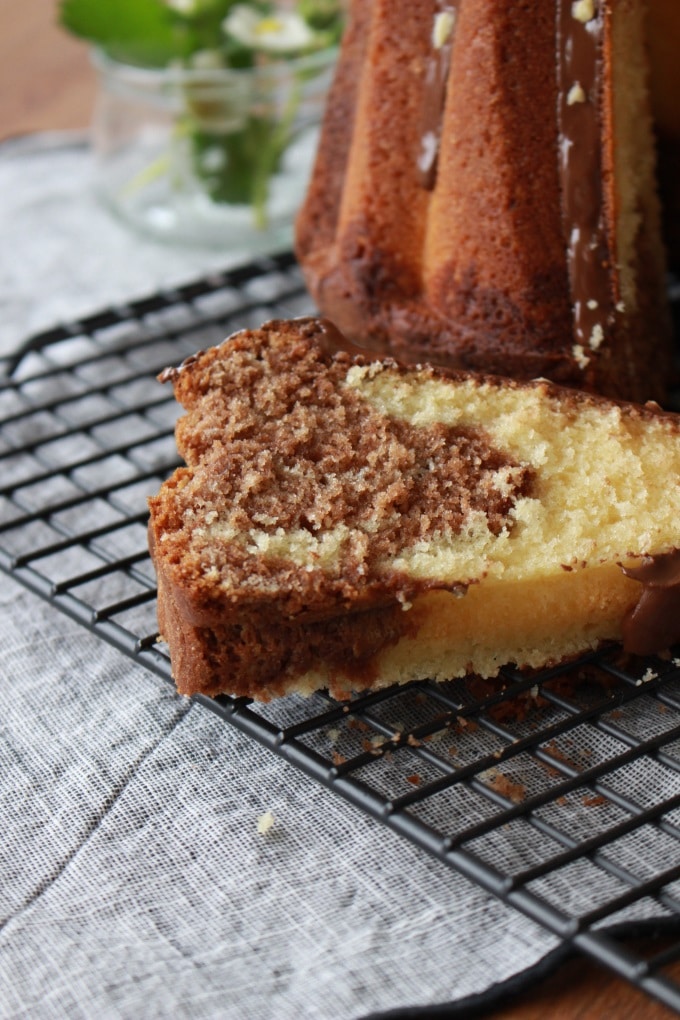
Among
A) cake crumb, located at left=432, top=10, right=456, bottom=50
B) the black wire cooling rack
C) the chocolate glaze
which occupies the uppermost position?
cake crumb, located at left=432, top=10, right=456, bottom=50

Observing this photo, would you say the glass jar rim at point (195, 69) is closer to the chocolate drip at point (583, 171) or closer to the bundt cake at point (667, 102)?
the bundt cake at point (667, 102)

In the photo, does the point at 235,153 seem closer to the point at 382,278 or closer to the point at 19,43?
the point at 382,278

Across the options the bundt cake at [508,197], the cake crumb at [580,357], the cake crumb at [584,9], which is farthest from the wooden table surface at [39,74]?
the cake crumb at [580,357]

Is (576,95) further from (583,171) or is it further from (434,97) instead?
(434,97)

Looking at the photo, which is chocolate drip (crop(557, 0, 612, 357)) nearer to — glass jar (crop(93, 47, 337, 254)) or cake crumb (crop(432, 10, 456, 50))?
cake crumb (crop(432, 10, 456, 50))

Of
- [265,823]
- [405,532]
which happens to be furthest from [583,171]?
[265,823]

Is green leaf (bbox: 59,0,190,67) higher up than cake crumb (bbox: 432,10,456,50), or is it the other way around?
cake crumb (bbox: 432,10,456,50)

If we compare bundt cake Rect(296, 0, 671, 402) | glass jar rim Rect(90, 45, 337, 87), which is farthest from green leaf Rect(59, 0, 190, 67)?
bundt cake Rect(296, 0, 671, 402)
